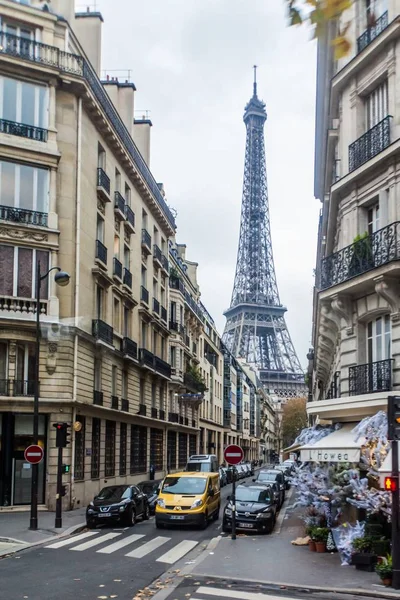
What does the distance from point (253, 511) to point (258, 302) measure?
14360 cm

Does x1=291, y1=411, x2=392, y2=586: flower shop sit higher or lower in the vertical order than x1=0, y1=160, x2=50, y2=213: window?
lower

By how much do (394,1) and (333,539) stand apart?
43.3 ft

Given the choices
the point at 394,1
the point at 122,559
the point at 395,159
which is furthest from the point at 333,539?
the point at 394,1

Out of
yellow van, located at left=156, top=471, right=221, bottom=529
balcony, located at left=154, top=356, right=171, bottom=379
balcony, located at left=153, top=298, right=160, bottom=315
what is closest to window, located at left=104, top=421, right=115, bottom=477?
balcony, located at left=154, top=356, right=171, bottom=379

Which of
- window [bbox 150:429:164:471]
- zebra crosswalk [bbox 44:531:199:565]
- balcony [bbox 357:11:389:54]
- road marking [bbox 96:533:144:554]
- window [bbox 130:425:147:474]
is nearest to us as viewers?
zebra crosswalk [bbox 44:531:199:565]

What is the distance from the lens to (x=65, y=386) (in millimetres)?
32812

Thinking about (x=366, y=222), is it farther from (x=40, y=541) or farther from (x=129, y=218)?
(x=129, y=218)

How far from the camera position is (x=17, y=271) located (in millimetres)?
32156

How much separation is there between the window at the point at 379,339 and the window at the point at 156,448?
32997 millimetres

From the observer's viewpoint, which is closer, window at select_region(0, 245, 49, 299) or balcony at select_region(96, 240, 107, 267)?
window at select_region(0, 245, 49, 299)

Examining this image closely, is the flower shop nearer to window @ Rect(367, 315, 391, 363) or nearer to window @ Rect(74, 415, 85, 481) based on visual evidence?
window @ Rect(367, 315, 391, 363)

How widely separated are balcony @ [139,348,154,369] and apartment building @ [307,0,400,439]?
25.0m

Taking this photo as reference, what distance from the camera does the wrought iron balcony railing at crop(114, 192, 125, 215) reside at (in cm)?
4186

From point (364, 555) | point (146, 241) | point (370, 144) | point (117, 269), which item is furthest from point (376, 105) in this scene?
point (146, 241)
